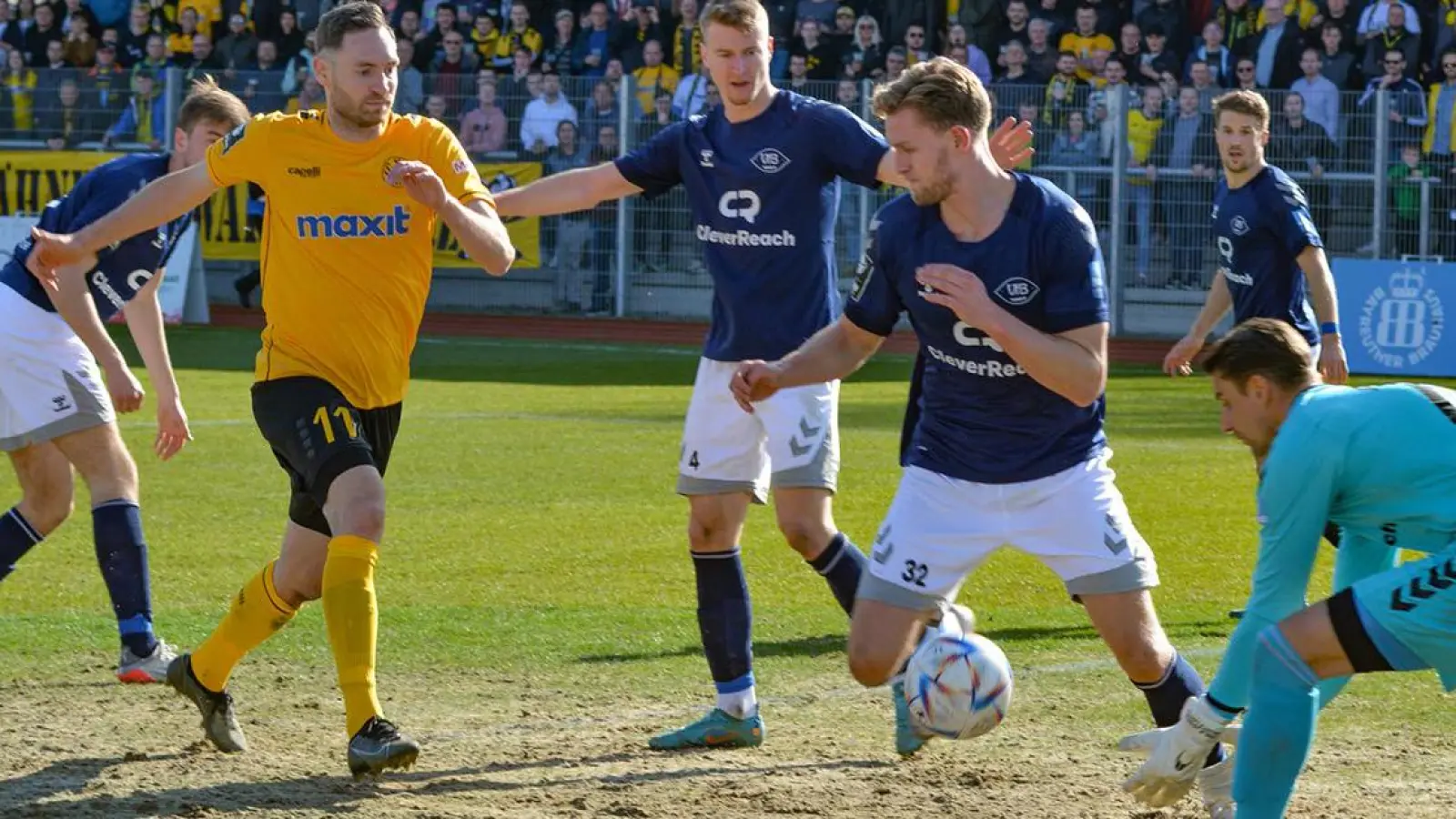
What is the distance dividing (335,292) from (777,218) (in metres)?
1.58

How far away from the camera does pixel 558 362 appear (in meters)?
22.6

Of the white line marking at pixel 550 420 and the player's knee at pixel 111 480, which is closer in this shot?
the player's knee at pixel 111 480

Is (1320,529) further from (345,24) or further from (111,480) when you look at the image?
(111,480)

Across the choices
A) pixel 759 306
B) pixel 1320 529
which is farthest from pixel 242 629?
pixel 1320 529

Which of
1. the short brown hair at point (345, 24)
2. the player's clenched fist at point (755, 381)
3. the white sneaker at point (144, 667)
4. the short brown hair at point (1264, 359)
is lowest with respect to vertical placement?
the white sneaker at point (144, 667)

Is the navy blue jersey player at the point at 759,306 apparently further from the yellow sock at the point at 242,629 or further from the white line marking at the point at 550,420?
the white line marking at the point at 550,420

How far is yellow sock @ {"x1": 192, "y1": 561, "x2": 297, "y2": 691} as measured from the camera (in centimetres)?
690

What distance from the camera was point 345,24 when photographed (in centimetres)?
654

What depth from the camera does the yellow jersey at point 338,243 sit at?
673 cm

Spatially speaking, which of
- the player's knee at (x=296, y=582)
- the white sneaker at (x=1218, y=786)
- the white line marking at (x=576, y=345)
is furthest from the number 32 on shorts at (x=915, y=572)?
the white line marking at (x=576, y=345)

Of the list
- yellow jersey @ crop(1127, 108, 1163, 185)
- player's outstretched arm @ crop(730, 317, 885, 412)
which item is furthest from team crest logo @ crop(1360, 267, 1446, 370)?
player's outstretched arm @ crop(730, 317, 885, 412)

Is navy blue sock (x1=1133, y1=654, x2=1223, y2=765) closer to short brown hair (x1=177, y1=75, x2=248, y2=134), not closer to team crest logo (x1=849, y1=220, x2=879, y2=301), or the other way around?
team crest logo (x1=849, y1=220, x2=879, y2=301)

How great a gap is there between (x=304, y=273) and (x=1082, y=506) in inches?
103

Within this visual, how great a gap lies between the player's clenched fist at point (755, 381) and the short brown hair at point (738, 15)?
1.42 meters
